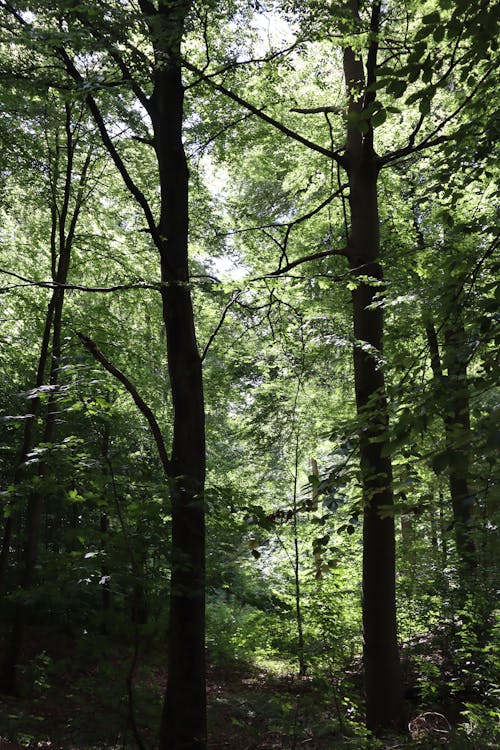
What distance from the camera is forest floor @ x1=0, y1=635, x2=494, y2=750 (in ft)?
16.7

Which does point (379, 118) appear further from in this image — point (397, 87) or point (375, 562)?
point (375, 562)

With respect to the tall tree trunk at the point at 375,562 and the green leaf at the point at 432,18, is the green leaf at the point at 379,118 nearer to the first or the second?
the green leaf at the point at 432,18

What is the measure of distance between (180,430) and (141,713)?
3.77 m

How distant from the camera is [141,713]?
244 inches

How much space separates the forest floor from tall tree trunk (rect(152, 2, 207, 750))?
0.72m

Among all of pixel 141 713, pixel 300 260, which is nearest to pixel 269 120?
pixel 300 260

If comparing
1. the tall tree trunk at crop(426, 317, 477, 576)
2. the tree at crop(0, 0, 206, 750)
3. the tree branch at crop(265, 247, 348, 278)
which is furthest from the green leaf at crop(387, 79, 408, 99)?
the tree at crop(0, 0, 206, 750)

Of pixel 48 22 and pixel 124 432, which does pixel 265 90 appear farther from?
pixel 124 432

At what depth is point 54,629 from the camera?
9234 mm

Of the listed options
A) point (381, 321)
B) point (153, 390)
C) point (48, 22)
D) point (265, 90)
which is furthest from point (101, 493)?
point (153, 390)

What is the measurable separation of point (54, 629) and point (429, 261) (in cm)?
836

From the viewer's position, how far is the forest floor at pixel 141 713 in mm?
5086

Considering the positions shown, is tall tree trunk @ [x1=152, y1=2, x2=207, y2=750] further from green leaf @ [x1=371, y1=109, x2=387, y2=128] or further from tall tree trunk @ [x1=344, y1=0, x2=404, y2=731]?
green leaf @ [x1=371, y1=109, x2=387, y2=128]

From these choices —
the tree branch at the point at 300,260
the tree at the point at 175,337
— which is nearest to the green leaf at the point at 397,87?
the tree branch at the point at 300,260
